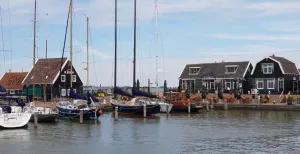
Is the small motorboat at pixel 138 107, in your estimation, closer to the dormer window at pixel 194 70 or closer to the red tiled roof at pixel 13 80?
the red tiled roof at pixel 13 80

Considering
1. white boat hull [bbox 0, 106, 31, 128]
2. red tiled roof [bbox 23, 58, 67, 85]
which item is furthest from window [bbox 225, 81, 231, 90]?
white boat hull [bbox 0, 106, 31, 128]

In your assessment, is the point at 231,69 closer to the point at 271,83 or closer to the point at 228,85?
the point at 228,85

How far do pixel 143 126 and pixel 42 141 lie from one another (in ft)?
42.6

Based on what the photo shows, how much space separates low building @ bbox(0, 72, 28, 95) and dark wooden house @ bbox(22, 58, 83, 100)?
114 inches

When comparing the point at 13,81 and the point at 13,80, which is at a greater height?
the point at 13,80

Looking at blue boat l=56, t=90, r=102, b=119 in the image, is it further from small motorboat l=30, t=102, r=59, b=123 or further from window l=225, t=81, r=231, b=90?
window l=225, t=81, r=231, b=90

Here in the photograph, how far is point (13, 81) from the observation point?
83.5 meters

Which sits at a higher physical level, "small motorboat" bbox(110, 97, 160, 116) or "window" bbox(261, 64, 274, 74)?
"window" bbox(261, 64, 274, 74)

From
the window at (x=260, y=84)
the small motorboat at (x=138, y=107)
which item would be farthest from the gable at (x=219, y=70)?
the small motorboat at (x=138, y=107)

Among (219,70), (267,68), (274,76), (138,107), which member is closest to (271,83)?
(274,76)

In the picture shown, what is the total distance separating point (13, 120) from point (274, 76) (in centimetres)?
5066

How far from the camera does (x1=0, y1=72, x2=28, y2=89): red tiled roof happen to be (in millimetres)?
82150

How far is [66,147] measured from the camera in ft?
98.3

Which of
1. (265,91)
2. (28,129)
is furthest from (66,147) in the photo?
(265,91)
